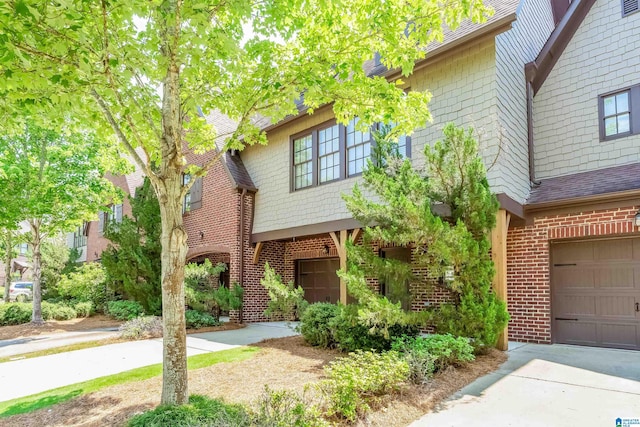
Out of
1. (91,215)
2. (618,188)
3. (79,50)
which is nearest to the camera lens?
(79,50)

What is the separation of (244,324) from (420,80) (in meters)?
Result: 8.01

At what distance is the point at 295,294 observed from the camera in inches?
349

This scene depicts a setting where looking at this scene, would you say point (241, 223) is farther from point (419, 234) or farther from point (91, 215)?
point (419, 234)

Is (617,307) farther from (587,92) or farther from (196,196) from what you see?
(196,196)

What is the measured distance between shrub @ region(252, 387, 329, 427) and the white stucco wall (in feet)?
25.2

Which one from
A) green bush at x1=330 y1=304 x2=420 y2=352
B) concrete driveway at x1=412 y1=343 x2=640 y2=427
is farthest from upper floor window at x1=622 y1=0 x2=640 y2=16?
green bush at x1=330 y1=304 x2=420 y2=352

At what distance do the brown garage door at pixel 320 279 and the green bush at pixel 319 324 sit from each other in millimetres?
3605

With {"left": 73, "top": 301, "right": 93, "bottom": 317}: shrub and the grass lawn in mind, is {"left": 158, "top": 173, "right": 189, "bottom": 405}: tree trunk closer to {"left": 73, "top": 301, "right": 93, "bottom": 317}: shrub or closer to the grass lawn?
the grass lawn

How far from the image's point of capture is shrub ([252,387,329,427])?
12.0 ft

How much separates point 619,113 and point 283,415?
28.1 feet

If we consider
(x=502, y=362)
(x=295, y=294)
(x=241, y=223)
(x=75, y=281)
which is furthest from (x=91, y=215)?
(x=502, y=362)

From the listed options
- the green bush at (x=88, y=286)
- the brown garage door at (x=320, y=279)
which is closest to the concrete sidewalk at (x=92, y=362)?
the brown garage door at (x=320, y=279)

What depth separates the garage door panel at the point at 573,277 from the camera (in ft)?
26.2

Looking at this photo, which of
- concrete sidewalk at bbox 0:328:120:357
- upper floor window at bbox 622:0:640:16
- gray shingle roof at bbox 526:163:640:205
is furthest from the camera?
concrete sidewalk at bbox 0:328:120:357
